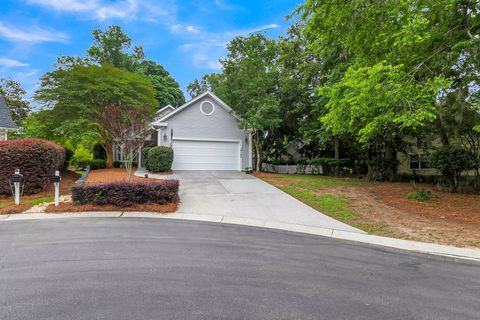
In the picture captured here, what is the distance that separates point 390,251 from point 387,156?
13807mm

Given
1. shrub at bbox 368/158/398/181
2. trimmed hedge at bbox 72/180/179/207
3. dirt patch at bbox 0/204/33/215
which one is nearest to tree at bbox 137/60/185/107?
shrub at bbox 368/158/398/181

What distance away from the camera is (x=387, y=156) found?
59.0 feet

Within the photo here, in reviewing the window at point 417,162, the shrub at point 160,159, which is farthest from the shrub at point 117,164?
the window at point 417,162

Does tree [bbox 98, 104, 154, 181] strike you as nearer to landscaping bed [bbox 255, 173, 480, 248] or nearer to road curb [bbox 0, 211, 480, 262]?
road curb [bbox 0, 211, 480, 262]

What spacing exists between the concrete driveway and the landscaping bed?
63 cm

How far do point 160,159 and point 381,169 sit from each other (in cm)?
1322

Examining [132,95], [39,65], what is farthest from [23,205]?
[39,65]

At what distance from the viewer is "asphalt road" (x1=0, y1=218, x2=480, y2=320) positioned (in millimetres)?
3121

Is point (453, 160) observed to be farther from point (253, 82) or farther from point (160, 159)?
point (160, 159)

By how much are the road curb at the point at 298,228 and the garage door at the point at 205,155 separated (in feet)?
33.6

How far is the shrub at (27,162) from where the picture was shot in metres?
9.94

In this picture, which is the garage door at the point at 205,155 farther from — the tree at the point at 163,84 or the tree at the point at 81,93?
the tree at the point at 163,84

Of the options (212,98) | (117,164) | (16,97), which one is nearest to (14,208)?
(212,98)

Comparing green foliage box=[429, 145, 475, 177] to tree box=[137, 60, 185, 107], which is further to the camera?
tree box=[137, 60, 185, 107]
